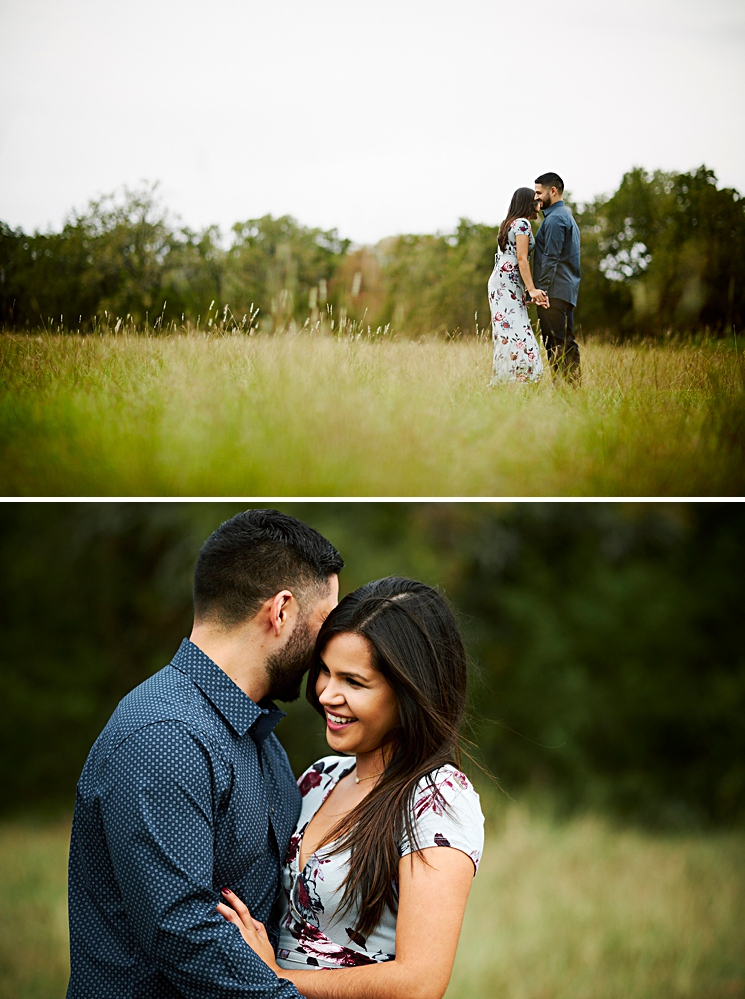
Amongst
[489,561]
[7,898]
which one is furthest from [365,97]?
[7,898]

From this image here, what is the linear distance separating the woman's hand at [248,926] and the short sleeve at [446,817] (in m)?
0.35

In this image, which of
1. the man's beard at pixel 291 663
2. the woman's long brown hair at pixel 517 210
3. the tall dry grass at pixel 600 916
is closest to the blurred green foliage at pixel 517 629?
the tall dry grass at pixel 600 916

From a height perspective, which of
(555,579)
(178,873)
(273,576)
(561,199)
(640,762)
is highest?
(561,199)

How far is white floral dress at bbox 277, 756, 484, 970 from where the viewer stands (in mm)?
1821

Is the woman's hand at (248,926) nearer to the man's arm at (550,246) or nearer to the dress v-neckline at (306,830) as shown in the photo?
the dress v-neckline at (306,830)

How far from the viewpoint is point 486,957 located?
5188 mm

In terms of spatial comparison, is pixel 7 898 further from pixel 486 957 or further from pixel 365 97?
pixel 365 97

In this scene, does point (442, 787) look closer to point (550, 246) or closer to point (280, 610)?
point (280, 610)

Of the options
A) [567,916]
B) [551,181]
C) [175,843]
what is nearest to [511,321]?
[551,181]

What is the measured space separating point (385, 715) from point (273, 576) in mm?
415

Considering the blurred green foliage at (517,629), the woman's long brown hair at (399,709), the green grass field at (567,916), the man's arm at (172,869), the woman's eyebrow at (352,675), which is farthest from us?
the blurred green foliage at (517,629)

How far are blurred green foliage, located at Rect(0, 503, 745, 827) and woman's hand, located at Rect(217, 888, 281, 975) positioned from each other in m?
3.92

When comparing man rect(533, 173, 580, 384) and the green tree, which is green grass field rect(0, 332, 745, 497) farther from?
the green tree

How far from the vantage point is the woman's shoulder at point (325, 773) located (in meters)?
2.26
